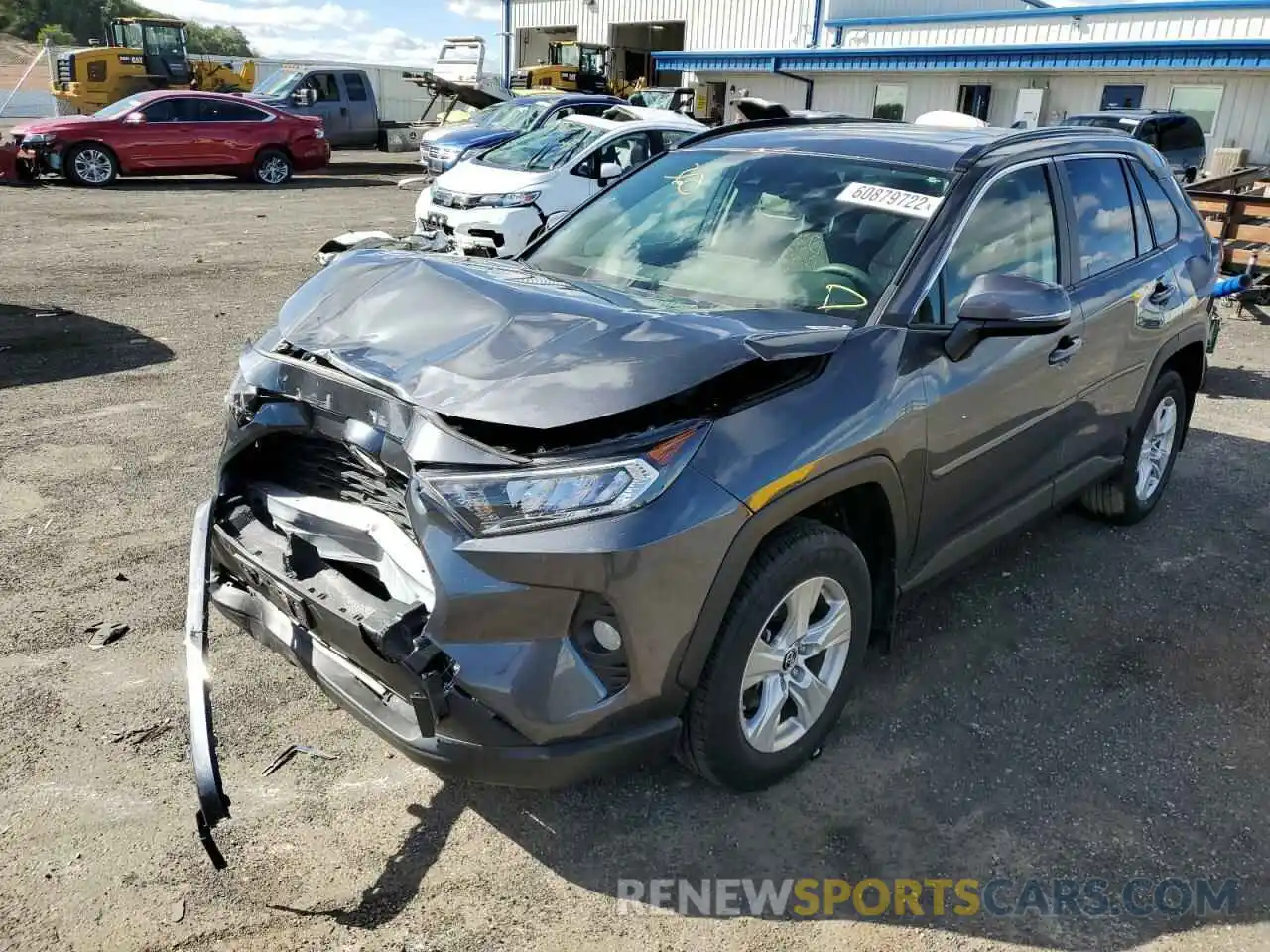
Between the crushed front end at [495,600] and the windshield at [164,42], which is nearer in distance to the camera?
the crushed front end at [495,600]

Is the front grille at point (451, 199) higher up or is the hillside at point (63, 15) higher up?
the hillside at point (63, 15)

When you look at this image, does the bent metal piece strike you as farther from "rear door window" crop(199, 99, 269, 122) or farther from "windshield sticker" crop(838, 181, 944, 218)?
"rear door window" crop(199, 99, 269, 122)

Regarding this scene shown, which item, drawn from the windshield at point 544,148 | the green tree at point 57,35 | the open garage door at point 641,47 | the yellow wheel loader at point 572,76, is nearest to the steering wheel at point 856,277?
the windshield at point 544,148

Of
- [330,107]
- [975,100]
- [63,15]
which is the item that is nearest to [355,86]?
[330,107]

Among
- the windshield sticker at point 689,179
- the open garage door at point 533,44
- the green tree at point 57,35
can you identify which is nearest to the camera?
the windshield sticker at point 689,179

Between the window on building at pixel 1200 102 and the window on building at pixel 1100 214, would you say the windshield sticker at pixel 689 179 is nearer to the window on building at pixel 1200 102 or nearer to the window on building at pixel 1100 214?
the window on building at pixel 1100 214

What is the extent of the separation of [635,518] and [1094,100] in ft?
93.2

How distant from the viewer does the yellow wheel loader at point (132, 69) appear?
2595 centimetres

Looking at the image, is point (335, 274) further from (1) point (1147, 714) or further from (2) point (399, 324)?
(1) point (1147, 714)

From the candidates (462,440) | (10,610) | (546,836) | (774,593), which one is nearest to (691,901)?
(546,836)

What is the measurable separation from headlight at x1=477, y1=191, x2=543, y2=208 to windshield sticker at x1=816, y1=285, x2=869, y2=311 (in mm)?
8320

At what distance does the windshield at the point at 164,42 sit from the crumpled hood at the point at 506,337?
2976cm

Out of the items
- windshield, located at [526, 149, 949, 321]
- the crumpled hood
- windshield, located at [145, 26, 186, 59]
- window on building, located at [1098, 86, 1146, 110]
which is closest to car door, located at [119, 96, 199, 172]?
windshield, located at [145, 26, 186, 59]

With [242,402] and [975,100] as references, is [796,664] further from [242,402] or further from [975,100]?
[975,100]
